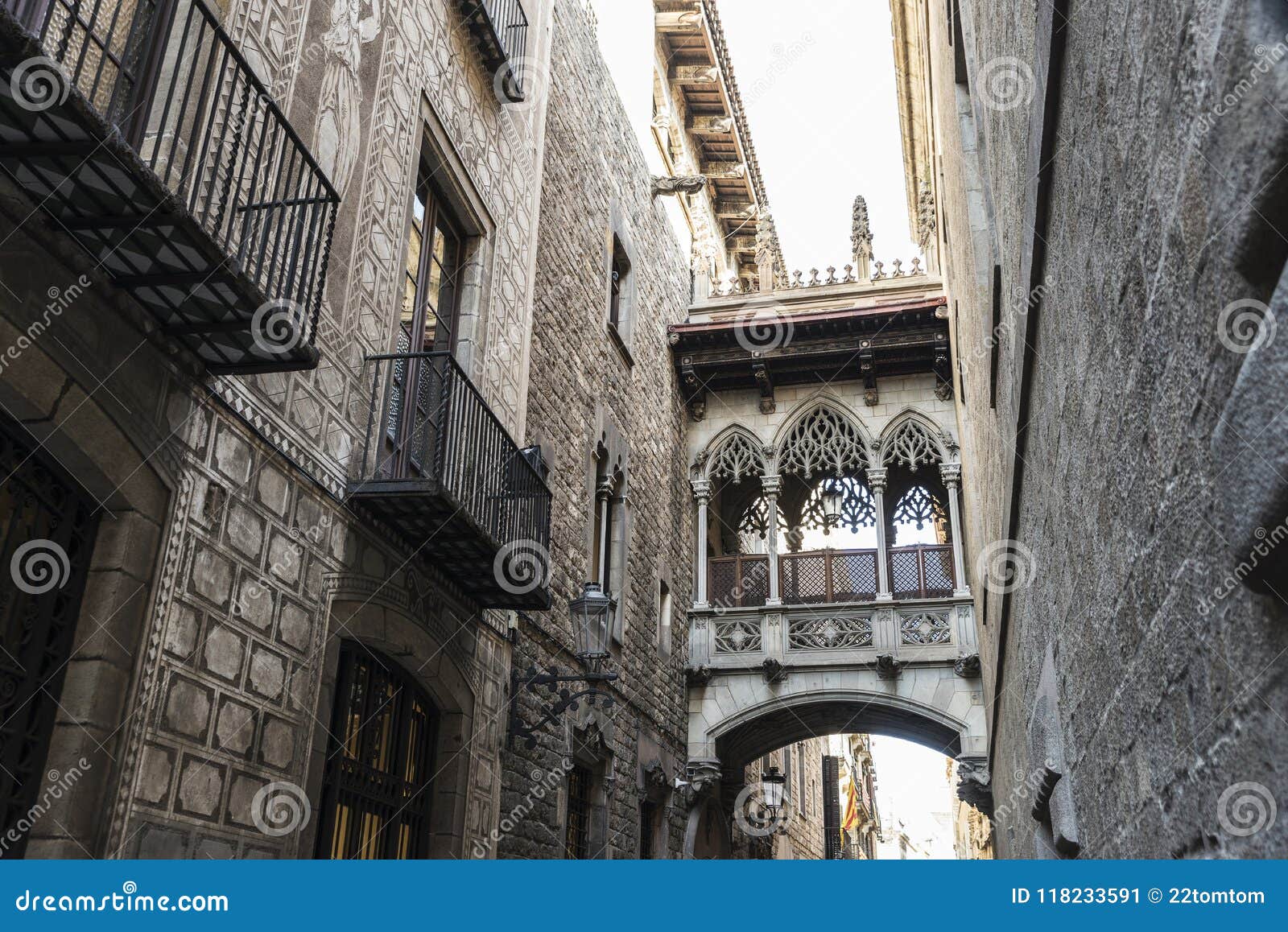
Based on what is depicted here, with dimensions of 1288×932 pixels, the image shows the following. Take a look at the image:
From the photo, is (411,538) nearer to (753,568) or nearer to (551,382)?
(551,382)

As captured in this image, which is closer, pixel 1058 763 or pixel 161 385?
pixel 1058 763

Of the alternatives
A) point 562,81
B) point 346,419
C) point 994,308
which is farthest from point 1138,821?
point 562,81

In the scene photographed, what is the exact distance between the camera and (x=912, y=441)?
611 inches

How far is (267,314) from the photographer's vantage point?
433cm

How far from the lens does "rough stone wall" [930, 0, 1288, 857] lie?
133 cm

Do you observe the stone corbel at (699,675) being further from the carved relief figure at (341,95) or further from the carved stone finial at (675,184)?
the carved relief figure at (341,95)

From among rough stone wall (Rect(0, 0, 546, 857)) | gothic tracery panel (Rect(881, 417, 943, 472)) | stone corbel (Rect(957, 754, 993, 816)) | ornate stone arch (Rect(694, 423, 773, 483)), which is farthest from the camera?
ornate stone arch (Rect(694, 423, 773, 483))

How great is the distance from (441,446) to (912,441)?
34.5 ft

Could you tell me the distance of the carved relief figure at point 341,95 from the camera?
6051 mm

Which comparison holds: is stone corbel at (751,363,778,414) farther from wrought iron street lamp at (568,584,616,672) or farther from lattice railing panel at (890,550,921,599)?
wrought iron street lamp at (568,584,616,672)

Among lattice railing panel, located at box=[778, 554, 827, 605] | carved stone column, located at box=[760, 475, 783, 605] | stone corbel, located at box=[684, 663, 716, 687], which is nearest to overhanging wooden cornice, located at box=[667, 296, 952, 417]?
carved stone column, located at box=[760, 475, 783, 605]

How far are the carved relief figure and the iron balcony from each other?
1167 millimetres

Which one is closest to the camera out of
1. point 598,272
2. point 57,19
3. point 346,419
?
point 57,19

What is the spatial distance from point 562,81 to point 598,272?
2.10m
